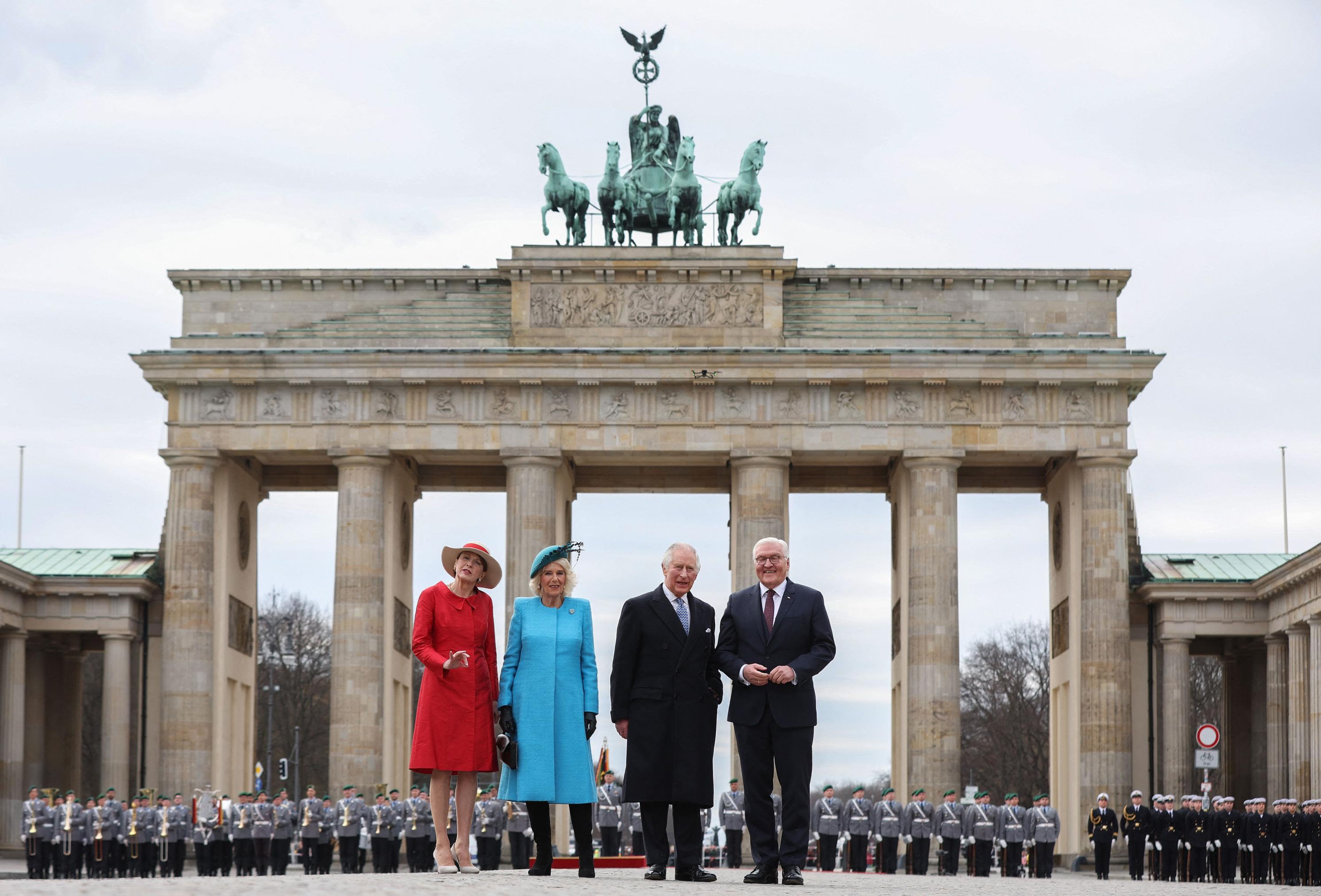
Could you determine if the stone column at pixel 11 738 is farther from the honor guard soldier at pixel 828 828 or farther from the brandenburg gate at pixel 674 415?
the honor guard soldier at pixel 828 828

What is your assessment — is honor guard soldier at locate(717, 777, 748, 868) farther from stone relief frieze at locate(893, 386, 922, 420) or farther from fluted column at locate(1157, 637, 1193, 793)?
fluted column at locate(1157, 637, 1193, 793)

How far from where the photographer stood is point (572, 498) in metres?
47.9

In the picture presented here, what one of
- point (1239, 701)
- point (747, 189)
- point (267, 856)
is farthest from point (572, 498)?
point (1239, 701)

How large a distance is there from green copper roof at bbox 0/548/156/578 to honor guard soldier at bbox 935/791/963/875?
19.8 metres

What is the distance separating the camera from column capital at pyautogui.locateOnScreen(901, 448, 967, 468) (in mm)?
43531

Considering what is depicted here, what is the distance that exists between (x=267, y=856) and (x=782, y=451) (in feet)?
46.8

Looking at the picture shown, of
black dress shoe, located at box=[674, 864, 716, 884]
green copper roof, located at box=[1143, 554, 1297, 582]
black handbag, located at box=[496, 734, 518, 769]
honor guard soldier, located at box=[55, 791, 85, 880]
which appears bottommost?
honor guard soldier, located at box=[55, 791, 85, 880]

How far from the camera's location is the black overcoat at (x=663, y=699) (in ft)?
42.5

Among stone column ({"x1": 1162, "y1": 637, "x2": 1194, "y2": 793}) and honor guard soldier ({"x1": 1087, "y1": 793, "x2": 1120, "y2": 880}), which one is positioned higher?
stone column ({"x1": 1162, "y1": 637, "x2": 1194, "y2": 793})

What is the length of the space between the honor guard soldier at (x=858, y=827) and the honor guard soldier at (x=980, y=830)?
1.69 m

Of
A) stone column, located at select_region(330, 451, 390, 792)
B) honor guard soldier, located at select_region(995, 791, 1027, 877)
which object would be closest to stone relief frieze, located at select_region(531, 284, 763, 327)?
stone column, located at select_region(330, 451, 390, 792)

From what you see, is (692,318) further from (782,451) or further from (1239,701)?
(1239,701)


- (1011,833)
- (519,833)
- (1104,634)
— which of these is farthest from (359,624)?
(1104,634)

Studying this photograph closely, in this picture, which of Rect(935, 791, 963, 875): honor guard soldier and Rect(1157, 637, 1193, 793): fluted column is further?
Rect(1157, 637, 1193, 793): fluted column
